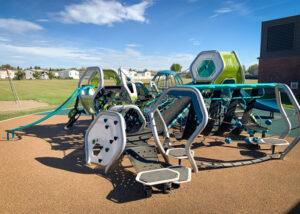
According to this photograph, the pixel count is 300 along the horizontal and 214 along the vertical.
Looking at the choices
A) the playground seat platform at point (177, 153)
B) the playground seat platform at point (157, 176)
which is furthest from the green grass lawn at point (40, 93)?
the playground seat platform at point (157, 176)

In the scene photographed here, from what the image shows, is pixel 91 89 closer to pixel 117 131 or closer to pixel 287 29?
pixel 117 131

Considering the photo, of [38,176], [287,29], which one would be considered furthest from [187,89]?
[287,29]

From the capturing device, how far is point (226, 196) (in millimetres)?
4754

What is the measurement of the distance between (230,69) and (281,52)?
25222 millimetres

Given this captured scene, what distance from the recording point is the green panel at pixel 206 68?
9117 millimetres

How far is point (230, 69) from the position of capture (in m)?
8.78

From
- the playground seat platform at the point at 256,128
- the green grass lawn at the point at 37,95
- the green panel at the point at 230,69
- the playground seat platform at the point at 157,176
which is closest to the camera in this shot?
the playground seat platform at the point at 157,176

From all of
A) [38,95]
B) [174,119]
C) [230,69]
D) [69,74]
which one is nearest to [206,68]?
[230,69]

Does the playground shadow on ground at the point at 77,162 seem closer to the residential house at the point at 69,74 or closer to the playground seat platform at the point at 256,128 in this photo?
the playground seat platform at the point at 256,128

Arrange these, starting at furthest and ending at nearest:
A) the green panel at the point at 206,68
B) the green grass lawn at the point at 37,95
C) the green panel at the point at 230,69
Answer: the green grass lawn at the point at 37,95
the green panel at the point at 206,68
the green panel at the point at 230,69

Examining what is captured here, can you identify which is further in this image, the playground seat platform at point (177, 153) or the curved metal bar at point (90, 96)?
the curved metal bar at point (90, 96)

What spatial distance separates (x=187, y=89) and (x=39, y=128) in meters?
7.28

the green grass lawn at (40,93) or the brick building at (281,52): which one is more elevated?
the brick building at (281,52)

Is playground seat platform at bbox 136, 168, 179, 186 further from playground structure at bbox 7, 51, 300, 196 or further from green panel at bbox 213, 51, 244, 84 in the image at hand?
green panel at bbox 213, 51, 244, 84
